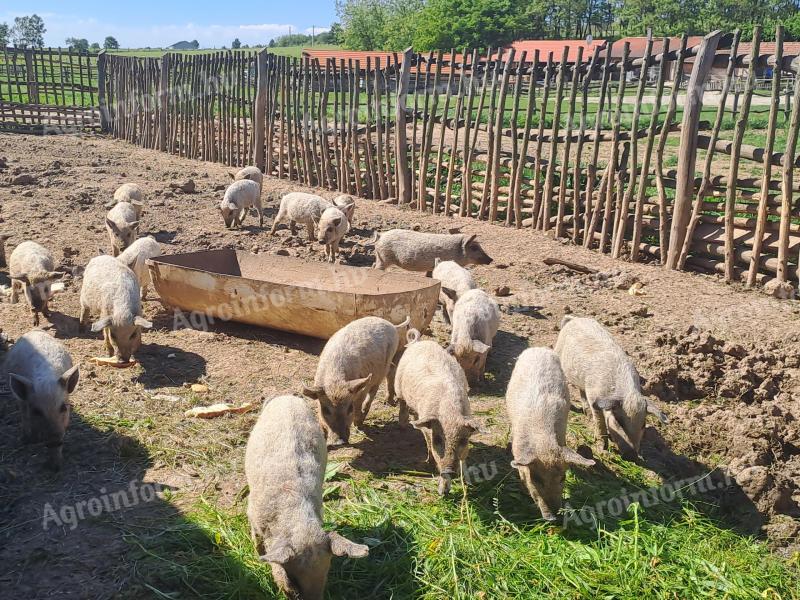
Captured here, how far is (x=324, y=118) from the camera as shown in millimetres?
15680

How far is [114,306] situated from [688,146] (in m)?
7.44

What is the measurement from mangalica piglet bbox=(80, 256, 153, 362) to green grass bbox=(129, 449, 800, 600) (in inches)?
108

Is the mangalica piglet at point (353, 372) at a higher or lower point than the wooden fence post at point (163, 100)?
lower

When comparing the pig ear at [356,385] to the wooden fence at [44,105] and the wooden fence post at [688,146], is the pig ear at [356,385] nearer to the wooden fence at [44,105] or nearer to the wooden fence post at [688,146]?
the wooden fence post at [688,146]

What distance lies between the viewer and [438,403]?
17.9ft

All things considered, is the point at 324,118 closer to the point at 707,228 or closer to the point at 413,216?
the point at 413,216

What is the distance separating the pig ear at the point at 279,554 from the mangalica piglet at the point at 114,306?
3825mm

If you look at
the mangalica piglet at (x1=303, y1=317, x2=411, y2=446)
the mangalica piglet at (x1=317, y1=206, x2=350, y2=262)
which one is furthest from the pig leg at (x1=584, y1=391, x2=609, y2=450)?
the mangalica piglet at (x1=317, y1=206, x2=350, y2=262)

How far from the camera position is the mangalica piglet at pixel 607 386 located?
19.0ft

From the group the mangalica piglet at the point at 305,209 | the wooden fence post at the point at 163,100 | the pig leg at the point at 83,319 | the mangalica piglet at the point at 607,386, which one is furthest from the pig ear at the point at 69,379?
the wooden fence post at the point at 163,100

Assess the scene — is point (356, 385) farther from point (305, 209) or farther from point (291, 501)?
point (305, 209)

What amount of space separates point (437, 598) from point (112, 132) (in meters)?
23.2

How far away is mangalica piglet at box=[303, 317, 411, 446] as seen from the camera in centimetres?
568

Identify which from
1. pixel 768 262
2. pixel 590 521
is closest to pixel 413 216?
pixel 768 262
